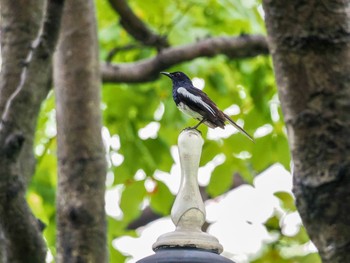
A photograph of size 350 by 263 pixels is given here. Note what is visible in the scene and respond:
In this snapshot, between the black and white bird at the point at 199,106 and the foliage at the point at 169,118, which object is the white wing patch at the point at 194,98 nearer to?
the black and white bird at the point at 199,106

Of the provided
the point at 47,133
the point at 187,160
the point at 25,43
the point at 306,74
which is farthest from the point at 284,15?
the point at 47,133

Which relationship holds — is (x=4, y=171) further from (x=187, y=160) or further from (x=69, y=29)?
(x=69, y=29)

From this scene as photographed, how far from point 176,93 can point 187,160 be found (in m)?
0.52

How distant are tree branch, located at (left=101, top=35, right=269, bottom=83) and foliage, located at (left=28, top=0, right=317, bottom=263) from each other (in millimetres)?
350

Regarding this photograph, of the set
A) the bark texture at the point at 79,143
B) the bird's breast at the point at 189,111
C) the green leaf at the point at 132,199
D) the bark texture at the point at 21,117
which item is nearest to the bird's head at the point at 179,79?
the bird's breast at the point at 189,111

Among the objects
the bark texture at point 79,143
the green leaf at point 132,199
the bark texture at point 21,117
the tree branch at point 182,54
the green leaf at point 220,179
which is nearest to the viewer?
the bark texture at point 21,117

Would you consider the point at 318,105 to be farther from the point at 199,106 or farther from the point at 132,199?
the point at 132,199

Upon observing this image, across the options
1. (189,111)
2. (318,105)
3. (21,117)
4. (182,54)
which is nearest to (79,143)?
(21,117)

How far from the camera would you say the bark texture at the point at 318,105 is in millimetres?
1879

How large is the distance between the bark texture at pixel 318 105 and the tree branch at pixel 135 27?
15.6 feet

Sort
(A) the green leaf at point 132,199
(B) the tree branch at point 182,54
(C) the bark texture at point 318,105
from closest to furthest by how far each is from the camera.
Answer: (C) the bark texture at point 318,105, (A) the green leaf at point 132,199, (B) the tree branch at point 182,54

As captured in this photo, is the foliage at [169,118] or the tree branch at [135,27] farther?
the tree branch at [135,27]

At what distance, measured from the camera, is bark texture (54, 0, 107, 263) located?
4.27 meters

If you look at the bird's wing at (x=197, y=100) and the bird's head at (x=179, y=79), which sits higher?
the bird's head at (x=179, y=79)
